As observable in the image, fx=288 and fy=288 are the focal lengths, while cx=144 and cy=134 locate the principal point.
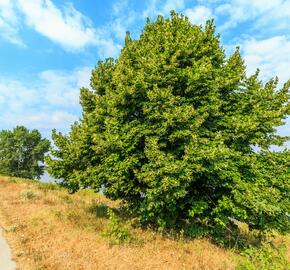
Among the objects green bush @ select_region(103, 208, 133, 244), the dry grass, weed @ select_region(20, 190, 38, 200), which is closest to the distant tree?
weed @ select_region(20, 190, 38, 200)

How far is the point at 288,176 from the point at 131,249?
31.9 feet

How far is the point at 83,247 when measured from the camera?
11375 mm

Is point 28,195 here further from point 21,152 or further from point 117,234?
point 21,152

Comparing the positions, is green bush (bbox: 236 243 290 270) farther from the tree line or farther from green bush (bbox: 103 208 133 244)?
green bush (bbox: 103 208 133 244)

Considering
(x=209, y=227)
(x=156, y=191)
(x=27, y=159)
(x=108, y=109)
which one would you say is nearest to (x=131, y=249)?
(x=156, y=191)

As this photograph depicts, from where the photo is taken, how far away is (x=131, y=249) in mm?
11828

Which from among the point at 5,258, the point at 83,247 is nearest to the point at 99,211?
the point at 83,247

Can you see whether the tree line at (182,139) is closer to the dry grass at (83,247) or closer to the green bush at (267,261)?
the dry grass at (83,247)

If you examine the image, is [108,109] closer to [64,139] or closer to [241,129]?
[64,139]

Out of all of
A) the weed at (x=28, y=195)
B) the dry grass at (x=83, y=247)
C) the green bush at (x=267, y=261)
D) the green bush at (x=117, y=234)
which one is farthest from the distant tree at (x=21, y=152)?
the green bush at (x=267, y=261)

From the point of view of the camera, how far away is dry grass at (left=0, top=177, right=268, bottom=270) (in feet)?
32.7

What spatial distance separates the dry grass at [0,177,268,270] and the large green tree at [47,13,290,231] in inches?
66.3

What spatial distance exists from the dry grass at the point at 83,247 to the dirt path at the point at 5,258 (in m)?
0.22

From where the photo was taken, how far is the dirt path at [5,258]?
876 cm
